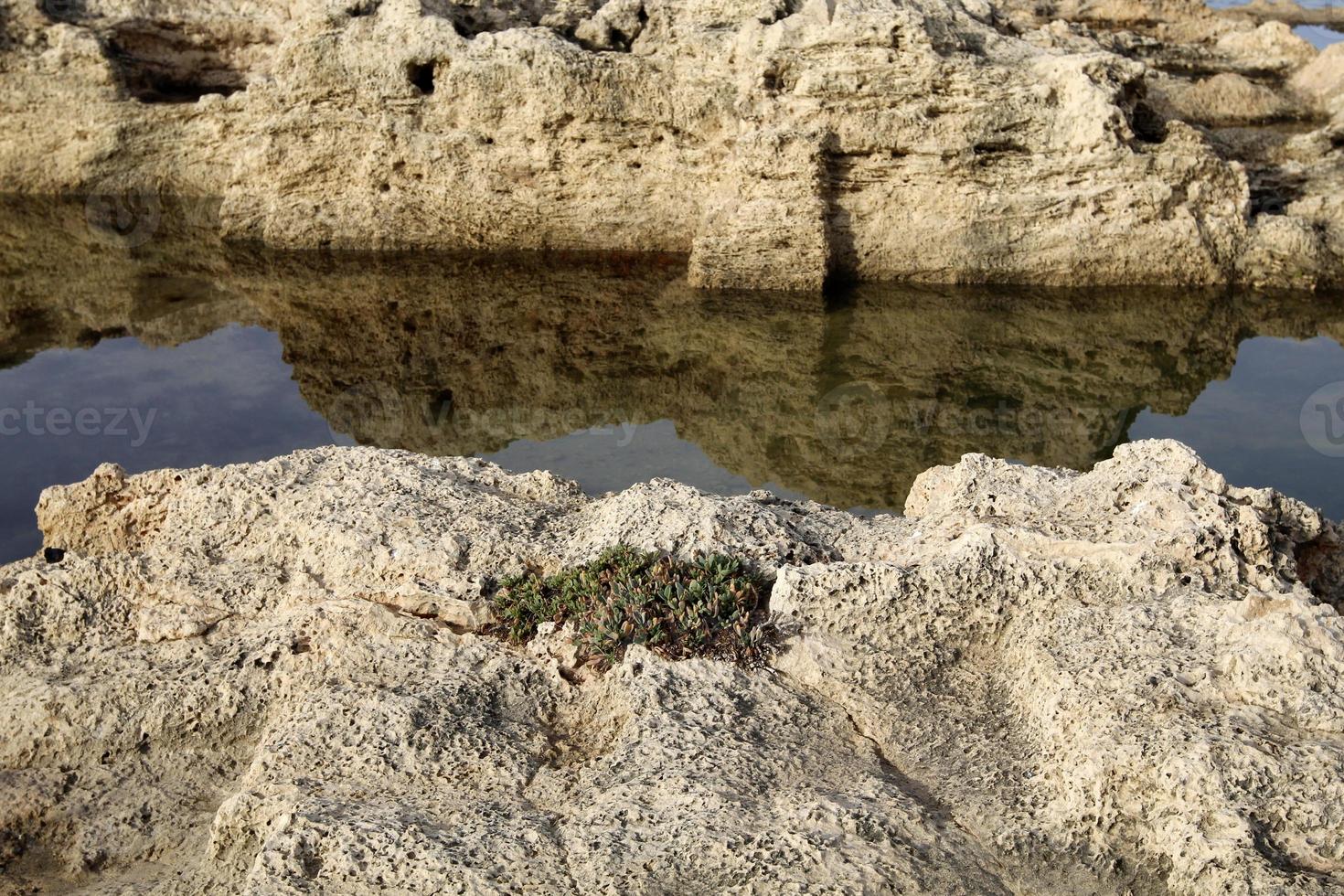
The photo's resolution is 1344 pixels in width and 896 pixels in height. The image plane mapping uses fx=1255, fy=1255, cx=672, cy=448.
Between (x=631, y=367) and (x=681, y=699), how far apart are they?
6532 mm

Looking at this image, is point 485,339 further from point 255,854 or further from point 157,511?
point 255,854

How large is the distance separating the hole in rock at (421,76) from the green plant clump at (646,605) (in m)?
9.59

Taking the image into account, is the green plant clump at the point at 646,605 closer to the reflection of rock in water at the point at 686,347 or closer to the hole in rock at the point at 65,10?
the reflection of rock in water at the point at 686,347

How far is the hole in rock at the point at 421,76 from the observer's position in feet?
45.2

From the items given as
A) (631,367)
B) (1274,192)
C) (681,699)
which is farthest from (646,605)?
(1274,192)

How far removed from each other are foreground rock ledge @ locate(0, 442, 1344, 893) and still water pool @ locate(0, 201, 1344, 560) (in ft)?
9.25

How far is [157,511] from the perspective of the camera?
6.44 m

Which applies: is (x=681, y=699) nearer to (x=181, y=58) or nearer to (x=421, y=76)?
(x=421, y=76)

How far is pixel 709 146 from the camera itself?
1329 centimetres

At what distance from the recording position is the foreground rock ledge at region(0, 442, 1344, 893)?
4.18m

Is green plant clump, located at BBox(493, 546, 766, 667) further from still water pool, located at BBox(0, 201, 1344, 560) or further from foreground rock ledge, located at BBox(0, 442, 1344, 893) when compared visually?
still water pool, located at BBox(0, 201, 1344, 560)

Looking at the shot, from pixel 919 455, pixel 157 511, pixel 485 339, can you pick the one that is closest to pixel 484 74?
pixel 485 339

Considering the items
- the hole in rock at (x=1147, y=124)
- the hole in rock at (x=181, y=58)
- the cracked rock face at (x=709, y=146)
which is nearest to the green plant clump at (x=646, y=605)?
the cracked rock face at (x=709, y=146)

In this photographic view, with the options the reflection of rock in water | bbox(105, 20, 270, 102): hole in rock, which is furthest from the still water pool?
bbox(105, 20, 270, 102): hole in rock
